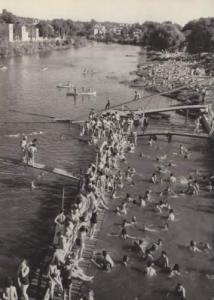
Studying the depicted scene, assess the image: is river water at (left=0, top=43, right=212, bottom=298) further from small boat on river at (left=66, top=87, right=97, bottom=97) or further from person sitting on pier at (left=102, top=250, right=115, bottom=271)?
person sitting on pier at (left=102, top=250, right=115, bottom=271)

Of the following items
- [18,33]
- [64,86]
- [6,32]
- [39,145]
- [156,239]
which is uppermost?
[6,32]

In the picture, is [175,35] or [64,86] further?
[175,35]

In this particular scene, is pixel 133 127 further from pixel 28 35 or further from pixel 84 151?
pixel 28 35

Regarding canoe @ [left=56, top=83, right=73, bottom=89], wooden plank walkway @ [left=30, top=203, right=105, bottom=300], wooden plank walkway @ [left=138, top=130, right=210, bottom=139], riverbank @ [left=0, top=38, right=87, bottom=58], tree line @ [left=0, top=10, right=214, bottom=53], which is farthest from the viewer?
tree line @ [left=0, top=10, right=214, bottom=53]

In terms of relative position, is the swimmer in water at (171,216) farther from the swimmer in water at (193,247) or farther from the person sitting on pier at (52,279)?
the person sitting on pier at (52,279)

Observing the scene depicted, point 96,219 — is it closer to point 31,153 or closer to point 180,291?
point 180,291

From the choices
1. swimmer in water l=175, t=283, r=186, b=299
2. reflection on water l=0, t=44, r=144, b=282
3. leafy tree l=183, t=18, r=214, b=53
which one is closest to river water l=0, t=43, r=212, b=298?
reflection on water l=0, t=44, r=144, b=282

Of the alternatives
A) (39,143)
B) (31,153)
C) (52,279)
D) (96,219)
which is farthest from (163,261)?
(39,143)

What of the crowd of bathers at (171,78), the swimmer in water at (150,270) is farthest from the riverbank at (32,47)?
the swimmer in water at (150,270)
